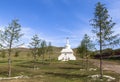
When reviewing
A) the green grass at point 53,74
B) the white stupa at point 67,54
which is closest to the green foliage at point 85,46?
the green grass at point 53,74

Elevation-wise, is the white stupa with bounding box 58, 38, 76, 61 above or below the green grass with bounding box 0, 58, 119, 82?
above

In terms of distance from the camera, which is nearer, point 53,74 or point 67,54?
point 53,74

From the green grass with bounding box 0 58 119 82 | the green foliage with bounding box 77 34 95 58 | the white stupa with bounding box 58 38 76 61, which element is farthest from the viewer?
the white stupa with bounding box 58 38 76 61

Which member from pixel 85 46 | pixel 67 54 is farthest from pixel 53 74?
pixel 67 54

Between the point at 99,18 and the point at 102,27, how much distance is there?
1934mm

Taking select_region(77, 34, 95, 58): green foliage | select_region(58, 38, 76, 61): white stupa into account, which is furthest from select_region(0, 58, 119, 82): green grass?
select_region(58, 38, 76, 61): white stupa

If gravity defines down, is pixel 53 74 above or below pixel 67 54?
below

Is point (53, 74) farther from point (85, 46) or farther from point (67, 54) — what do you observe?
point (67, 54)

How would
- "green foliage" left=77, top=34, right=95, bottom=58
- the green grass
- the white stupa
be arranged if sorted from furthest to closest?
the white stupa, "green foliage" left=77, top=34, right=95, bottom=58, the green grass

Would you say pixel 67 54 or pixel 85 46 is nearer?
pixel 85 46

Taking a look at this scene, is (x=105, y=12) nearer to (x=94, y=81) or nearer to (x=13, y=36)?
(x=94, y=81)

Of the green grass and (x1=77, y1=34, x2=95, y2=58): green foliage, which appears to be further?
(x1=77, y1=34, x2=95, y2=58): green foliage

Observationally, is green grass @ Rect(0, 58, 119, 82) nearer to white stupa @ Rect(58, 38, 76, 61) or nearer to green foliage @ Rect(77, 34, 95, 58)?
green foliage @ Rect(77, 34, 95, 58)

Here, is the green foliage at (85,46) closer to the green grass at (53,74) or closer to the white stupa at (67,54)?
the green grass at (53,74)
